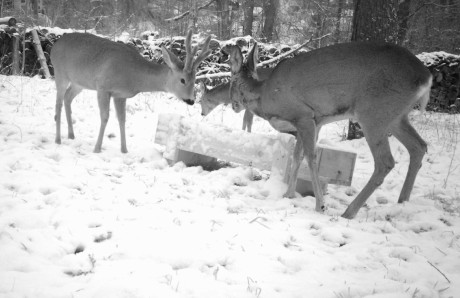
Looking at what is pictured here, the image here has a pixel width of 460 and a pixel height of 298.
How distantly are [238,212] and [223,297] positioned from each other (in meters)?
1.60

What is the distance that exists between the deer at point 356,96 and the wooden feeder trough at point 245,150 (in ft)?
0.78

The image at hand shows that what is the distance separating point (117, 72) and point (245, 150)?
240 cm

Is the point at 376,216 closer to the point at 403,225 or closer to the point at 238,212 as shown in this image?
the point at 403,225

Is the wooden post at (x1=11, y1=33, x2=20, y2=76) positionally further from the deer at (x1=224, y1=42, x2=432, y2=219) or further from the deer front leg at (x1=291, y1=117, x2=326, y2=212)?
the deer front leg at (x1=291, y1=117, x2=326, y2=212)

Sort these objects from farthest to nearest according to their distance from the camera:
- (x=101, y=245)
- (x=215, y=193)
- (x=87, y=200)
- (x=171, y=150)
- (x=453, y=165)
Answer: (x=453, y=165), (x=171, y=150), (x=215, y=193), (x=87, y=200), (x=101, y=245)

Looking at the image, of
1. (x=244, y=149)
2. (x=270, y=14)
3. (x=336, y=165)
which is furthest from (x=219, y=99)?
(x=270, y=14)

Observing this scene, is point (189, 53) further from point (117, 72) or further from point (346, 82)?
point (346, 82)

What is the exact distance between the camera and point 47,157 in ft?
16.1

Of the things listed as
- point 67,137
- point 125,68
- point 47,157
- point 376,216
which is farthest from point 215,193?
point 67,137

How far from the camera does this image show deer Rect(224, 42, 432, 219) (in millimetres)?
3838

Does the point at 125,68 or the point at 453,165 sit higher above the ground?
the point at 125,68

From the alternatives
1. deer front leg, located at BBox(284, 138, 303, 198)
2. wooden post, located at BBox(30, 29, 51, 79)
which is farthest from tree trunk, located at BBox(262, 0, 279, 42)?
deer front leg, located at BBox(284, 138, 303, 198)

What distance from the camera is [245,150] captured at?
497 cm

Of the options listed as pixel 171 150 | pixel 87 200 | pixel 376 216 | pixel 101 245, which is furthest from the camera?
pixel 171 150
